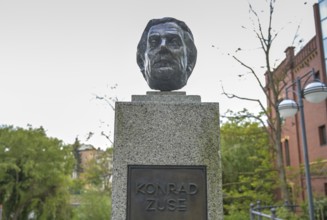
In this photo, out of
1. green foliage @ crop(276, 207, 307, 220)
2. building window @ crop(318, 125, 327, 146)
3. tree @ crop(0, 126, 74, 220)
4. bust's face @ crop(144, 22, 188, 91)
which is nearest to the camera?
bust's face @ crop(144, 22, 188, 91)

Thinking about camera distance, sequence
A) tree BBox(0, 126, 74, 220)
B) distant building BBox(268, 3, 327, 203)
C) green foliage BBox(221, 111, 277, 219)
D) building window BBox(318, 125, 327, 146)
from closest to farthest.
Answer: green foliage BBox(221, 111, 277, 219) < distant building BBox(268, 3, 327, 203) < building window BBox(318, 125, 327, 146) < tree BBox(0, 126, 74, 220)

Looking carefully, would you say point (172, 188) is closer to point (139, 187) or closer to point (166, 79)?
point (139, 187)

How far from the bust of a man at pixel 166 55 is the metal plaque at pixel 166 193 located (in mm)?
1024

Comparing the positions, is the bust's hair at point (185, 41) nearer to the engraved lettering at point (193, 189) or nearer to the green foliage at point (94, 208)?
the engraved lettering at point (193, 189)

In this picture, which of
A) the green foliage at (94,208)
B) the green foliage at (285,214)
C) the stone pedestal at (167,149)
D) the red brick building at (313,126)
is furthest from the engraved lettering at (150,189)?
the red brick building at (313,126)

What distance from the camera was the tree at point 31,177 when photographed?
73.9 ft

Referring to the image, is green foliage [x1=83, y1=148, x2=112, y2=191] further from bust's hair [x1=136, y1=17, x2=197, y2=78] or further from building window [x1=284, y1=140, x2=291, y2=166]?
bust's hair [x1=136, y1=17, x2=197, y2=78]

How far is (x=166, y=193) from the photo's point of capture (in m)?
3.30

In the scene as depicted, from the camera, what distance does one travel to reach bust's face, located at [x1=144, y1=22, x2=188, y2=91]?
3846 mm

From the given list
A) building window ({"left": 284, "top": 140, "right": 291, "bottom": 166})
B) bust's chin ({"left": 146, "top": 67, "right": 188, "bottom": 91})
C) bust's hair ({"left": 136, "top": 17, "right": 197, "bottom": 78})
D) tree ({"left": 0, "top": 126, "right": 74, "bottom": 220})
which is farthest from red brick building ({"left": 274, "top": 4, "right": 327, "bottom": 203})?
bust's chin ({"left": 146, "top": 67, "right": 188, "bottom": 91})

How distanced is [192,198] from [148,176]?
0.46 m

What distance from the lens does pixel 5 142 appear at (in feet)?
76.4

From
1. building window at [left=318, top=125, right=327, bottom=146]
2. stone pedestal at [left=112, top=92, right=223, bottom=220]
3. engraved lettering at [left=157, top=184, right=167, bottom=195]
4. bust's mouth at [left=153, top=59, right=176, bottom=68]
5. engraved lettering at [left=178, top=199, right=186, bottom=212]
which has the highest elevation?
building window at [left=318, top=125, right=327, bottom=146]

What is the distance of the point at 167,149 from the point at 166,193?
1.38ft
